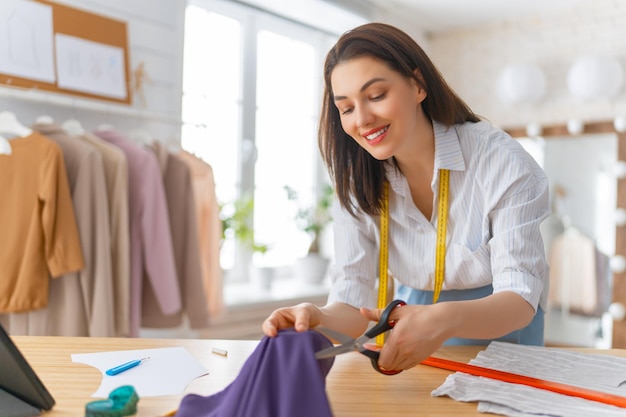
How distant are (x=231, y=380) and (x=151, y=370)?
0.61ft

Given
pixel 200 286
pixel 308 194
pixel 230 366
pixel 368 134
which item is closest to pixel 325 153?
pixel 368 134

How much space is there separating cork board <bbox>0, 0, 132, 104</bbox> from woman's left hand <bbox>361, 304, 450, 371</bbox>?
2.37 meters

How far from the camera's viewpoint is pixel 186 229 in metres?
3.17

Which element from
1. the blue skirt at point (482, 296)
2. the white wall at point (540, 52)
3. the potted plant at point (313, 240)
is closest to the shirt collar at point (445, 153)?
the blue skirt at point (482, 296)

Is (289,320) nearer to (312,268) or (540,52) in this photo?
(312,268)

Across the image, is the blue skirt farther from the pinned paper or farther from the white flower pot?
the white flower pot

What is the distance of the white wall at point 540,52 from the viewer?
4754 mm

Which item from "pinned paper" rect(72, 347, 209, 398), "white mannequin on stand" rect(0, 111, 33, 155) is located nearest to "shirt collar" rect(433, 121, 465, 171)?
"pinned paper" rect(72, 347, 209, 398)

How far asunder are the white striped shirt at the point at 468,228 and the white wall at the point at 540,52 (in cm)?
361

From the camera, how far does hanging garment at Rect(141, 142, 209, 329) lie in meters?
3.14

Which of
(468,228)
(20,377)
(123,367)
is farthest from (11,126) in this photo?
(468,228)

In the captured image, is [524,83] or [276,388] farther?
[524,83]

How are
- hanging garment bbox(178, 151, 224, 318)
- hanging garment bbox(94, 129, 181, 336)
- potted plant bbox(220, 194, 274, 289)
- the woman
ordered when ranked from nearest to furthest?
the woman
hanging garment bbox(94, 129, 181, 336)
hanging garment bbox(178, 151, 224, 318)
potted plant bbox(220, 194, 274, 289)

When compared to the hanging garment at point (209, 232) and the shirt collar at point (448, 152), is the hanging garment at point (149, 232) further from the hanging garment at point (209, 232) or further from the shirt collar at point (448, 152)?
the shirt collar at point (448, 152)
